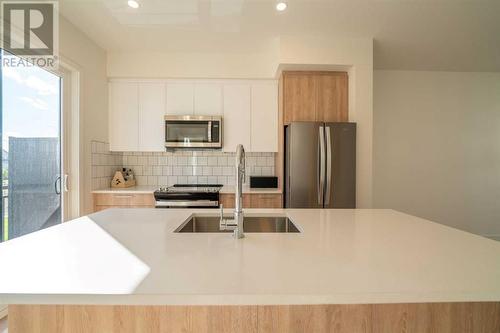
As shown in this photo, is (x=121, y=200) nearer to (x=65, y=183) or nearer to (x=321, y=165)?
(x=65, y=183)

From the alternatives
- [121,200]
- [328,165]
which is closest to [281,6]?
[328,165]

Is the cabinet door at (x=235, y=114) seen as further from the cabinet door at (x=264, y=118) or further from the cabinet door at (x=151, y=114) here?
the cabinet door at (x=151, y=114)

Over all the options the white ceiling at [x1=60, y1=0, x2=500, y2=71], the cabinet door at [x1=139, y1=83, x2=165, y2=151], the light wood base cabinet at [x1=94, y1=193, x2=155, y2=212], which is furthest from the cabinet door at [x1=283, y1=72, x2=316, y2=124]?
the light wood base cabinet at [x1=94, y1=193, x2=155, y2=212]

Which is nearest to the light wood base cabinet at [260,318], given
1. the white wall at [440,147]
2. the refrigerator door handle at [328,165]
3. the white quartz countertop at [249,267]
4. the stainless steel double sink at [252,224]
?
the white quartz countertop at [249,267]

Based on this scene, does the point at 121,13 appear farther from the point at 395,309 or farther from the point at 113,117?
the point at 395,309

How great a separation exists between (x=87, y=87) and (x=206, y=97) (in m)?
1.37

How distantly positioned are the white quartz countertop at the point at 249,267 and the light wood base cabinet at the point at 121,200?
191cm

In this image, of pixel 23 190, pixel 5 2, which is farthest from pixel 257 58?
pixel 23 190

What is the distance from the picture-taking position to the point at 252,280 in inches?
27.8

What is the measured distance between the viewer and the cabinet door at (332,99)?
305cm

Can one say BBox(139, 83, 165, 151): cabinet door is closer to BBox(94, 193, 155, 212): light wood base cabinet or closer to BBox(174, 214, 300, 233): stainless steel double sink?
BBox(94, 193, 155, 212): light wood base cabinet

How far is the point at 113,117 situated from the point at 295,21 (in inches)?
101

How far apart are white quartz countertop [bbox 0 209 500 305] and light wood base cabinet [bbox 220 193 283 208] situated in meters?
1.87

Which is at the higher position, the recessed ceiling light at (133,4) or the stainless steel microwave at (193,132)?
the recessed ceiling light at (133,4)
